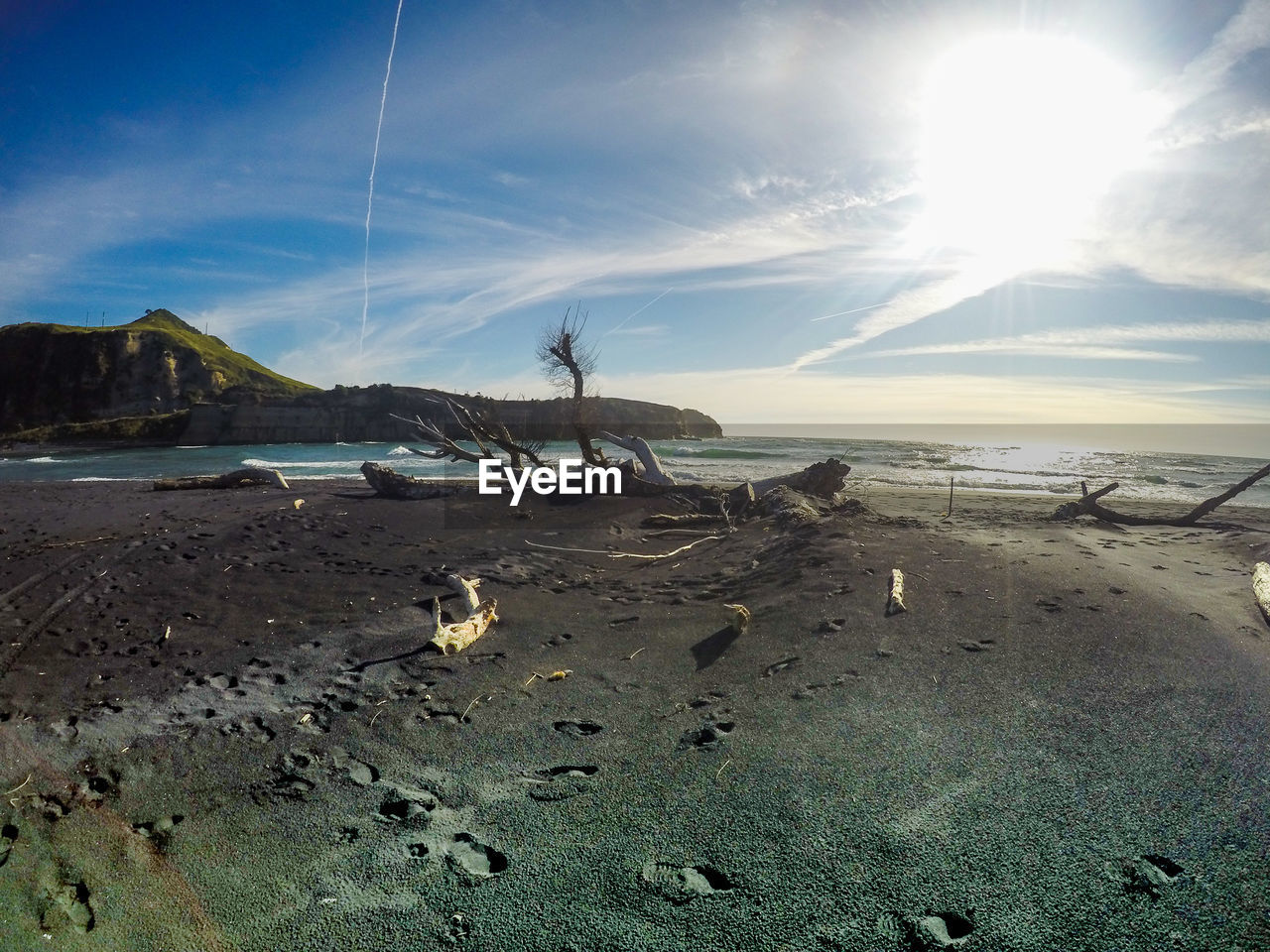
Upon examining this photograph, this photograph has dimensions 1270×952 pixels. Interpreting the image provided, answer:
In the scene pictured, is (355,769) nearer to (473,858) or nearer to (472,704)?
(472,704)

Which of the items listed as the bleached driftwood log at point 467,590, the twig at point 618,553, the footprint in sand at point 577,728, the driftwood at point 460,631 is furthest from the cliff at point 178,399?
the footprint in sand at point 577,728

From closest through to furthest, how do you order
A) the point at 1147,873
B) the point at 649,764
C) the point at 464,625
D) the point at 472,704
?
the point at 1147,873 < the point at 649,764 < the point at 472,704 < the point at 464,625

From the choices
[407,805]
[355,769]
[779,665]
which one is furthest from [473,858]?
[779,665]

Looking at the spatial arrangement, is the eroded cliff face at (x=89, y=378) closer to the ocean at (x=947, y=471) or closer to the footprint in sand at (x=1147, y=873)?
the ocean at (x=947, y=471)

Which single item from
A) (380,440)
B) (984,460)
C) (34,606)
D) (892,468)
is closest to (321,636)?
(34,606)

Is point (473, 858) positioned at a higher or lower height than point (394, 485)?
lower

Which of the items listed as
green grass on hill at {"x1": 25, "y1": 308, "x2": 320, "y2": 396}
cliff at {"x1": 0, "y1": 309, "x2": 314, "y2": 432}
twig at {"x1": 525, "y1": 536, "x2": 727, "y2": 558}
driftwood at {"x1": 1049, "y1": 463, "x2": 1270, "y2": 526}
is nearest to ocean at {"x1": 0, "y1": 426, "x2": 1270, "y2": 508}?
driftwood at {"x1": 1049, "y1": 463, "x2": 1270, "y2": 526}
